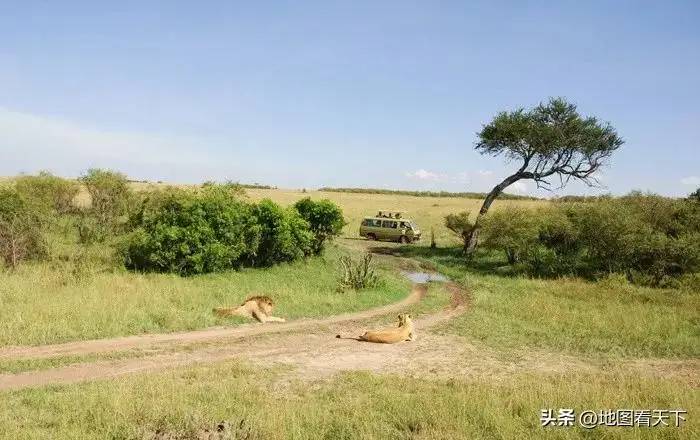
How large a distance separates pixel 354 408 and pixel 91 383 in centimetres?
442

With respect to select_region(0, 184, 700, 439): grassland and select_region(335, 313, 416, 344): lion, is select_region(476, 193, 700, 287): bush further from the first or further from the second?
select_region(335, 313, 416, 344): lion

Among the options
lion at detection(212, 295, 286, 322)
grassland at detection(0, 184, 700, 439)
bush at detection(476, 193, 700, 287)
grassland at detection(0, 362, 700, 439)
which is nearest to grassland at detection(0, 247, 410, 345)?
grassland at detection(0, 184, 700, 439)

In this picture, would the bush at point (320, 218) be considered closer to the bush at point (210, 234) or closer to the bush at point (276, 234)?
the bush at point (276, 234)

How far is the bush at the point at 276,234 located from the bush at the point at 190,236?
0.98 meters

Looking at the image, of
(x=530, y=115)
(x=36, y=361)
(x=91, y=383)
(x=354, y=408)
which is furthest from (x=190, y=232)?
(x=530, y=115)

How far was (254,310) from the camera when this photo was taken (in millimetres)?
14703

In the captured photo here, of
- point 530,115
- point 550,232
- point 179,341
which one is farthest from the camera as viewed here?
point 530,115

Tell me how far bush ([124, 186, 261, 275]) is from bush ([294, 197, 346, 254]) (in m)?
4.66

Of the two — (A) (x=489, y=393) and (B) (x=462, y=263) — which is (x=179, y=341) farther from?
(B) (x=462, y=263)

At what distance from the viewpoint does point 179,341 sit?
484 inches

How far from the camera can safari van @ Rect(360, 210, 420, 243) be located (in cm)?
3875

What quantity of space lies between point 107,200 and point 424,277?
1620 cm

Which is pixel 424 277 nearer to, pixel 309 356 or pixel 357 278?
pixel 357 278

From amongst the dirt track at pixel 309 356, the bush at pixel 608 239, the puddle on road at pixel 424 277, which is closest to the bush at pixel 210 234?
the puddle on road at pixel 424 277
